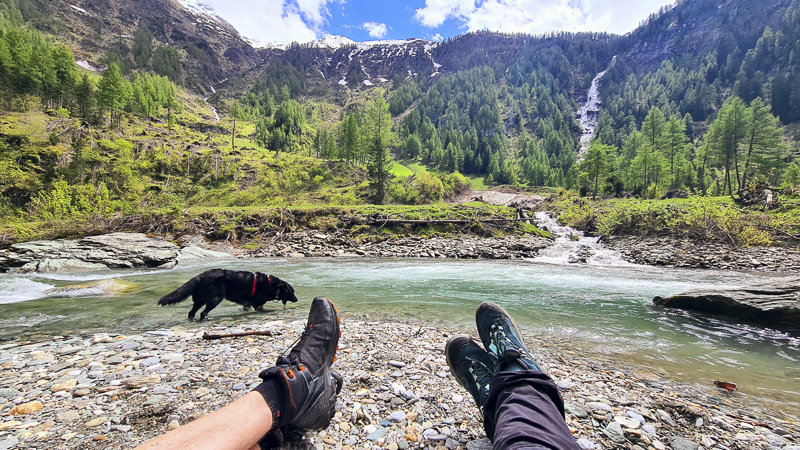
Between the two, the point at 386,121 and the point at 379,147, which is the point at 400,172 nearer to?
the point at 386,121

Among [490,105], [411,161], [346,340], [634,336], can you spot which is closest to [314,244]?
[346,340]

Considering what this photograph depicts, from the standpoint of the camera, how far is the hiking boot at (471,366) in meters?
2.69

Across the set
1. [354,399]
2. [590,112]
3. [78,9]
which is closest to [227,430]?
[354,399]

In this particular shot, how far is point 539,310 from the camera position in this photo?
722cm

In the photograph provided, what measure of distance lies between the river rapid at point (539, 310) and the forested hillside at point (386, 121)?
47.7 ft

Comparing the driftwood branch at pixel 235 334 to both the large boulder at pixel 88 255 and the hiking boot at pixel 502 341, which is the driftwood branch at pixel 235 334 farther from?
the large boulder at pixel 88 255

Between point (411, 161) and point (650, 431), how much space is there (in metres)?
92.2

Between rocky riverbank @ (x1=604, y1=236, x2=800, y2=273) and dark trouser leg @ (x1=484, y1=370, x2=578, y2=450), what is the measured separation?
16.8 meters

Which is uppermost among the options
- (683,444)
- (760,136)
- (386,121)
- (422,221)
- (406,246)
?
(386,121)

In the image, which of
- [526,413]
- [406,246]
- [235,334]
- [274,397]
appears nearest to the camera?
[526,413]

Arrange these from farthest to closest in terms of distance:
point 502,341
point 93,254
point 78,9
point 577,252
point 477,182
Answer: point 78,9 < point 477,182 < point 577,252 < point 93,254 < point 502,341

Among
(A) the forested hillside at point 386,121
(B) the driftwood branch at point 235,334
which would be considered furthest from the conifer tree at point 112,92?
(B) the driftwood branch at point 235,334

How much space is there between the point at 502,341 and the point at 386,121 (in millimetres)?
37873

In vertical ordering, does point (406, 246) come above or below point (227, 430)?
above
